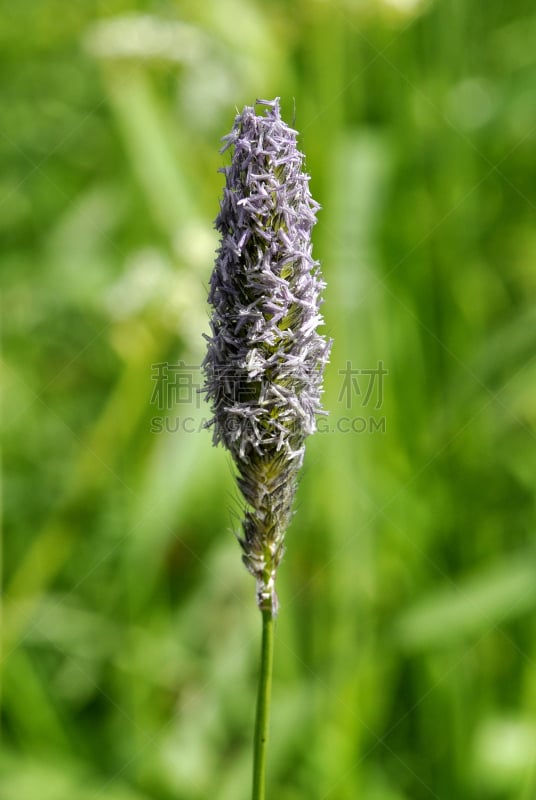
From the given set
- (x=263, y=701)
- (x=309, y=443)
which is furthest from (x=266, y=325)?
(x=309, y=443)

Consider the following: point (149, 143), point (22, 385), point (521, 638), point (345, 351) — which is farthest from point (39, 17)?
point (521, 638)

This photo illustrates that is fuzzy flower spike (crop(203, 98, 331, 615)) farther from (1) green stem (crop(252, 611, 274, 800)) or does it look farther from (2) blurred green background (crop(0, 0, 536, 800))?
(2) blurred green background (crop(0, 0, 536, 800))

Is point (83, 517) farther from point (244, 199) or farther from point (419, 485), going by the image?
point (244, 199)

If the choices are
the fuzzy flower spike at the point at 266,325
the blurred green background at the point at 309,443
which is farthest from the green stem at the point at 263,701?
the blurred green background at the point at 309,443

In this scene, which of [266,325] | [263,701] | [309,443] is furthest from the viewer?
[309,443]

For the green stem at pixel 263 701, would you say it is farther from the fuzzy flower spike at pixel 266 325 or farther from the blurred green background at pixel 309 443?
the blurred green background at pixel 309 443

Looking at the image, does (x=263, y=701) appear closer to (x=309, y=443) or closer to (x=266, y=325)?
(x=266, y=325)
